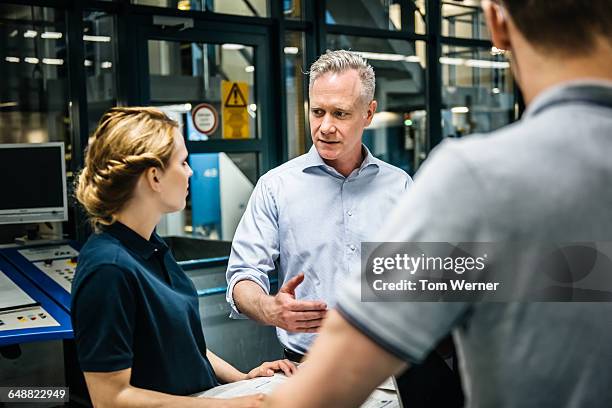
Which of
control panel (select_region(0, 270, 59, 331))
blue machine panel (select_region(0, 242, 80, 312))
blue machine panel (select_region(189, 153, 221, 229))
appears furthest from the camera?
blue machine panel (select_region(189, 153, 221, 229))

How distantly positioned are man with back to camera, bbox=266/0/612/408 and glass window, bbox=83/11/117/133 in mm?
3847

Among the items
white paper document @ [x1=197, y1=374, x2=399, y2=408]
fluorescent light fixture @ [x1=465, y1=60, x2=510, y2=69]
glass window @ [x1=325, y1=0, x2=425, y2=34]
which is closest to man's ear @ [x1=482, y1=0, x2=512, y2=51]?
white paper document @ [x1=197, y1=374, x2=399, y2=408]

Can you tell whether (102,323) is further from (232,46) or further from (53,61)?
(232,46)

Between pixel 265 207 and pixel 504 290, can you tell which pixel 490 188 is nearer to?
pixel 504 290

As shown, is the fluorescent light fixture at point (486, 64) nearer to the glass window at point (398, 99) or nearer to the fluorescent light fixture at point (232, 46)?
the glass window at point (398, 99)

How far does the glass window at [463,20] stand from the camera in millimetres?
6230

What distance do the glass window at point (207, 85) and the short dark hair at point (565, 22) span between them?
3990 mm

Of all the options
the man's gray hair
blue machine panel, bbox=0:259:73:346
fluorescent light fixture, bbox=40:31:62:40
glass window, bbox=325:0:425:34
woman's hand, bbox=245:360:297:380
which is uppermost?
glass window, bbox=325:0:425:34

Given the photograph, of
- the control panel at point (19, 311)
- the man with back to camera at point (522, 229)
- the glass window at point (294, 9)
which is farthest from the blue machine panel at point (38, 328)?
the glass window at point (294, 9)

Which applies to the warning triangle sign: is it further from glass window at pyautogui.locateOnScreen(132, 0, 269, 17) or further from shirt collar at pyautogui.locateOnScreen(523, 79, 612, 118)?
shirt collar at pyautogui.locateOnScreen(523, 79, 612, 118)

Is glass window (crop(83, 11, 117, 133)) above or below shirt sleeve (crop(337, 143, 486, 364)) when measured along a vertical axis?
above

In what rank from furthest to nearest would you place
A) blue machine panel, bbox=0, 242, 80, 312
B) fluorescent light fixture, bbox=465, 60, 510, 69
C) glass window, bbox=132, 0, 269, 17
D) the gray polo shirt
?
fluorescent light fixture, bbox=465, 60, 510, 69 < glass window, bbox=132, 0, 269, 17 < blue machine panel, bbox=0, 242, 80, 312 < the gray polo shirt

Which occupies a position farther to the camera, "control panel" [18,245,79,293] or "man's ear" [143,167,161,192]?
"control panel" [18,245,79,293]

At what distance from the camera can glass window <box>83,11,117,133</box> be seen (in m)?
4.23
